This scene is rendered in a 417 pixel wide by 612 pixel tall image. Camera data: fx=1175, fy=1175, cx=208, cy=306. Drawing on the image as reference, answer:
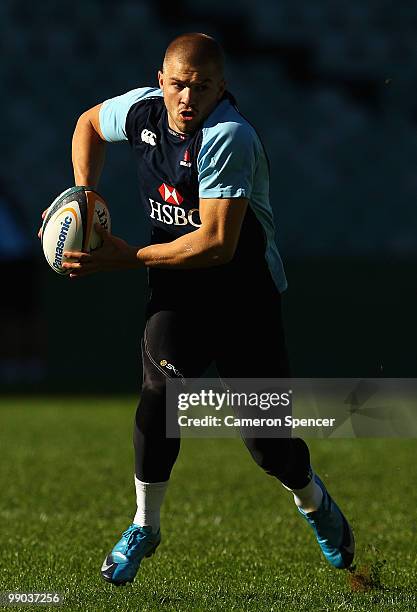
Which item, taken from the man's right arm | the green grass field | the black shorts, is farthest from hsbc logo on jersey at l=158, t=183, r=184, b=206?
the green grass field

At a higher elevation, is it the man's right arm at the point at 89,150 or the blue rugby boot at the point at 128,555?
the man's right arm at the point at 89,150

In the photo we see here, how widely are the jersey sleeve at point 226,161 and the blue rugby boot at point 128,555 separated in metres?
1.31

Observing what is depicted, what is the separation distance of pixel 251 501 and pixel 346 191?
10.1 metres

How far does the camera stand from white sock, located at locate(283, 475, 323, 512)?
4.71 metres

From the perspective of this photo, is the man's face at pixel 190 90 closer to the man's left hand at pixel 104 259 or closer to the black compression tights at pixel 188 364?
the man's left hand at pixel 104 259

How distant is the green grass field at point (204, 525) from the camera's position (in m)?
4.38

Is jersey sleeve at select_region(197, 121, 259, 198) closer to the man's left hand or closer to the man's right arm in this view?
the man's left hand

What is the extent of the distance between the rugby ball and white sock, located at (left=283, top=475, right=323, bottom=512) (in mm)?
1285

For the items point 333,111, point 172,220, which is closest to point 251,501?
point 172,220

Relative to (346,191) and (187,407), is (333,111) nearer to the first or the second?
(346,191)

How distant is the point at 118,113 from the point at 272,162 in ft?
38.7

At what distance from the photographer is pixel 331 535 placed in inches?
187
